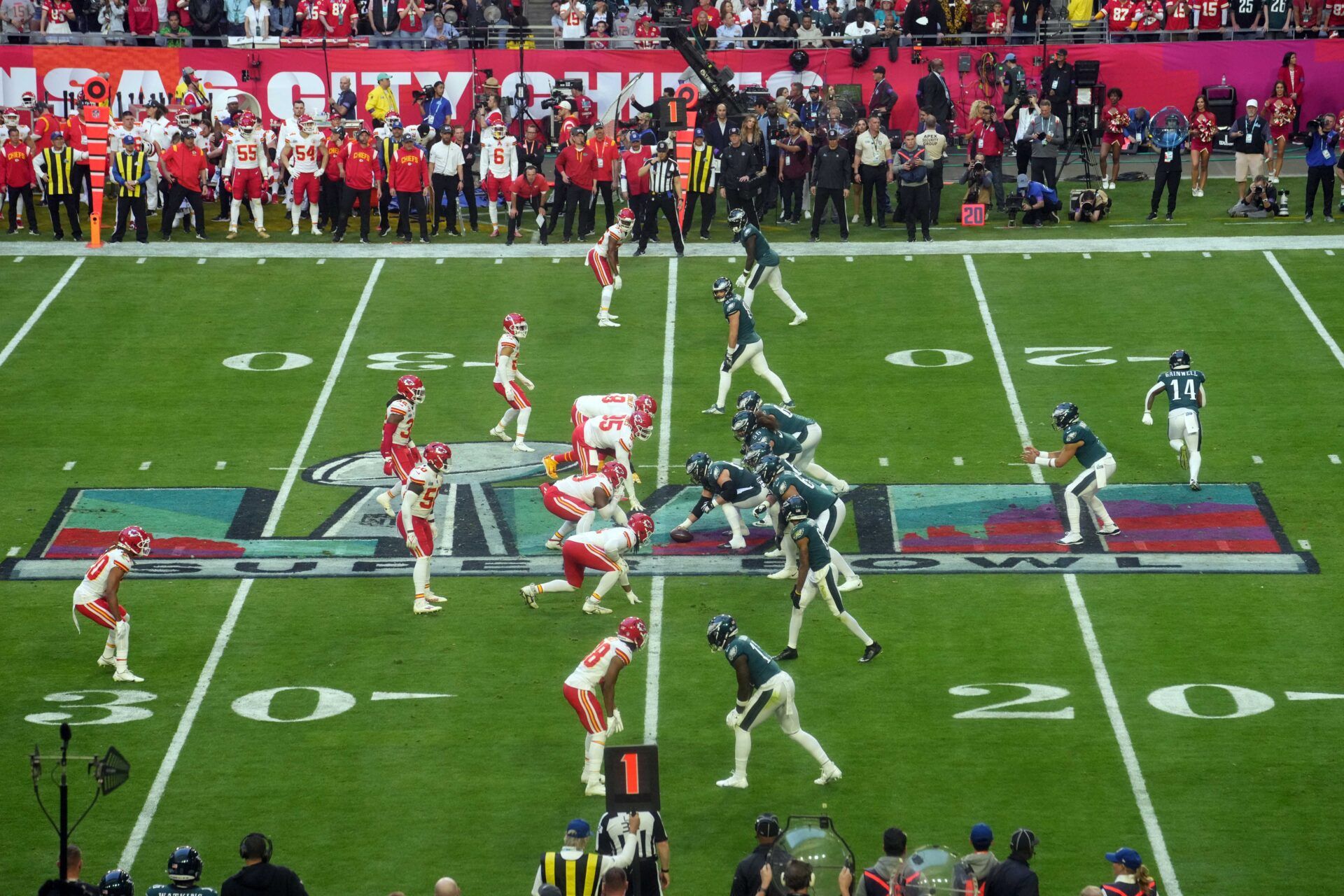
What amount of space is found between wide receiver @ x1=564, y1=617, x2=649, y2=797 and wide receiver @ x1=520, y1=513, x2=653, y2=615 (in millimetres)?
2707

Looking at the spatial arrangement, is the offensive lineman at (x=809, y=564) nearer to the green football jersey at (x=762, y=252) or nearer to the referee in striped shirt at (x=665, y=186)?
the green football jersey at (x=762, y=252)

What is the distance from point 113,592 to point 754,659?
6369mm

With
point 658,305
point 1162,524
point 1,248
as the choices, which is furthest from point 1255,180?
point 1,248

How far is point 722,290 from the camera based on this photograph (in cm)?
2562

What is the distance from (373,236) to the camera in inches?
1363

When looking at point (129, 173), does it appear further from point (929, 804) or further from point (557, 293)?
point (929, 804)

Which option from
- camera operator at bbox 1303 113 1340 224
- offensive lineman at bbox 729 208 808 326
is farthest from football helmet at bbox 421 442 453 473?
camera operator at bbox 1303 113 1340 224

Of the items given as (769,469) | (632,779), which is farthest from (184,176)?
(632,779)

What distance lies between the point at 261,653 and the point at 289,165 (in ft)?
51.6

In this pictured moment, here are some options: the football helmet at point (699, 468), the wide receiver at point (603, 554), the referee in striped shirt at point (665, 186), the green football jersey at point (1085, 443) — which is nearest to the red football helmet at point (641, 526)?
the wide receiver at point (603, 554)

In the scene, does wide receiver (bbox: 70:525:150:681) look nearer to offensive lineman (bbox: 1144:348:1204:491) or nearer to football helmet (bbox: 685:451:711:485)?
football helmet (bbox: 685:451:711:485)

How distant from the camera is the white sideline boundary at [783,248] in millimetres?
32969

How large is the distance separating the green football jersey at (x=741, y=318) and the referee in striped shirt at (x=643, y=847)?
12044 mm

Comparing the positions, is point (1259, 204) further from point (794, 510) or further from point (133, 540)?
point (133, 540)
